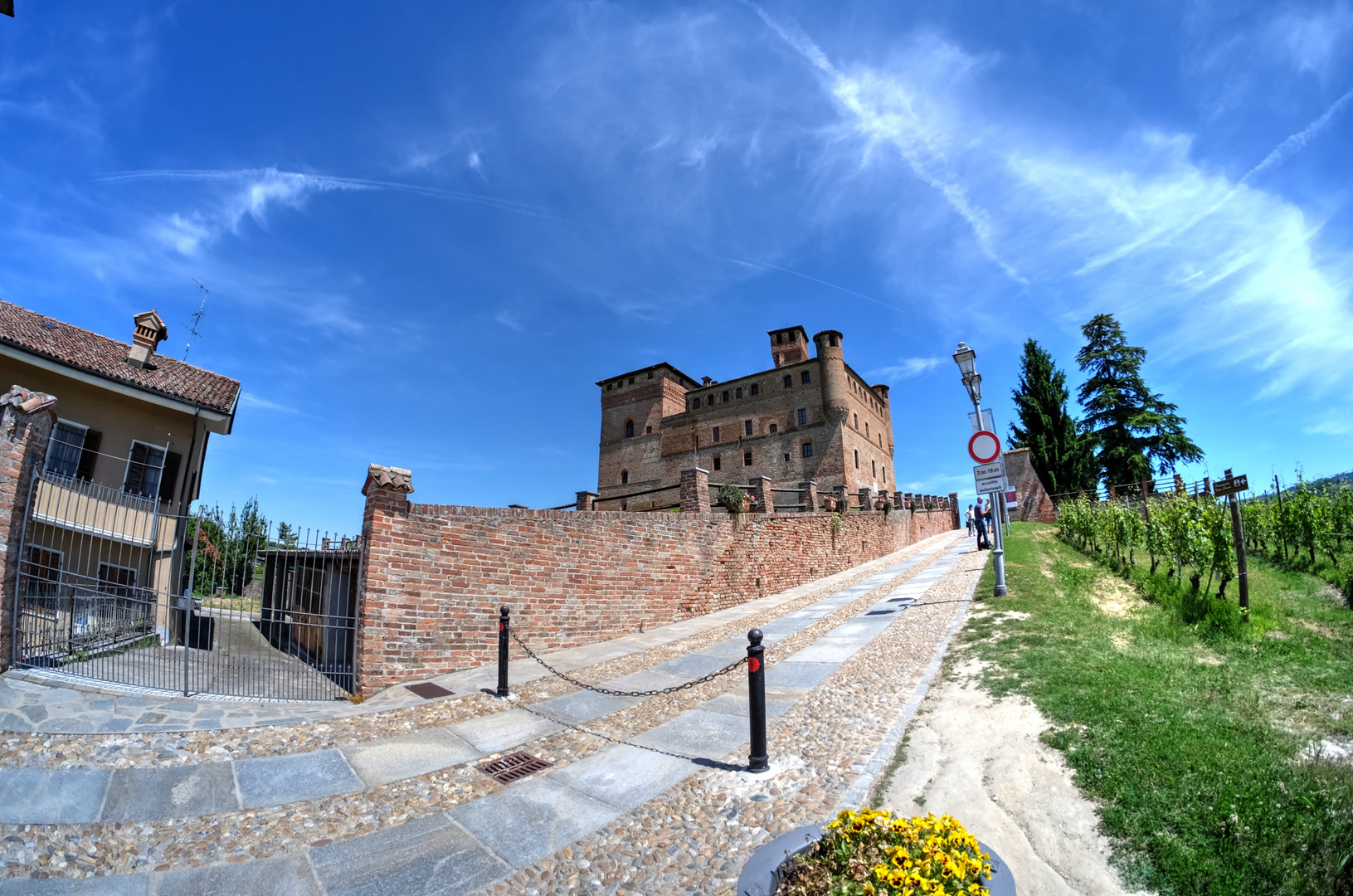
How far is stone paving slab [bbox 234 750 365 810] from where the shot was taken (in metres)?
4.50

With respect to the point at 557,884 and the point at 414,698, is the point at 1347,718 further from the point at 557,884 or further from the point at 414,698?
the point at 414,698

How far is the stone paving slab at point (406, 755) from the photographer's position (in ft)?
16.3

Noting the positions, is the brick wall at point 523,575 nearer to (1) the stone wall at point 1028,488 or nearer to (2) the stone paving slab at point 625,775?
(2) the stone paving slab at point 625,775

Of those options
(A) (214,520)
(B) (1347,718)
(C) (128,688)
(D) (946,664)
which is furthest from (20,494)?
(B) (1347,718)

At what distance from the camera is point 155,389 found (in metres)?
12.7

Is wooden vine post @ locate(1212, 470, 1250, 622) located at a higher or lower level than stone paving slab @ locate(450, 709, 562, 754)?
higher

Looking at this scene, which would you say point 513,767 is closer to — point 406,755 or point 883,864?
point 406,755

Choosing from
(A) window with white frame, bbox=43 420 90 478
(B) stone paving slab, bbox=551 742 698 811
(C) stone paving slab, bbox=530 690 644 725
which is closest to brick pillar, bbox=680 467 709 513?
(C) stone paving slab, bbox=530 690 644 725

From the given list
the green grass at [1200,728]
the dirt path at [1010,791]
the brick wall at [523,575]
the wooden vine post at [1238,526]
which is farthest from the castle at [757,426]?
the dirt path at [1010,791]

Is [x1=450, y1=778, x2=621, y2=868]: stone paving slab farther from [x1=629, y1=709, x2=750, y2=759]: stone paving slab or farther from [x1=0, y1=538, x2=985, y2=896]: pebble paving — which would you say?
[x1=629, y1=709, x2=750, y2=759]: stone paving slab

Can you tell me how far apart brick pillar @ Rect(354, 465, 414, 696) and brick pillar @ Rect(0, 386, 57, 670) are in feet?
11.3

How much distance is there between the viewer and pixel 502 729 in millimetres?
6062

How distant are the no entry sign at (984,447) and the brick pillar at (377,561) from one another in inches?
389

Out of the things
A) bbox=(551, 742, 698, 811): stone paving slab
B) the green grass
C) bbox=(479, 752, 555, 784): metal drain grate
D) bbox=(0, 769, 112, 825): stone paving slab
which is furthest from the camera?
bbox=(479, 752, 555, 784): metal drain grate
